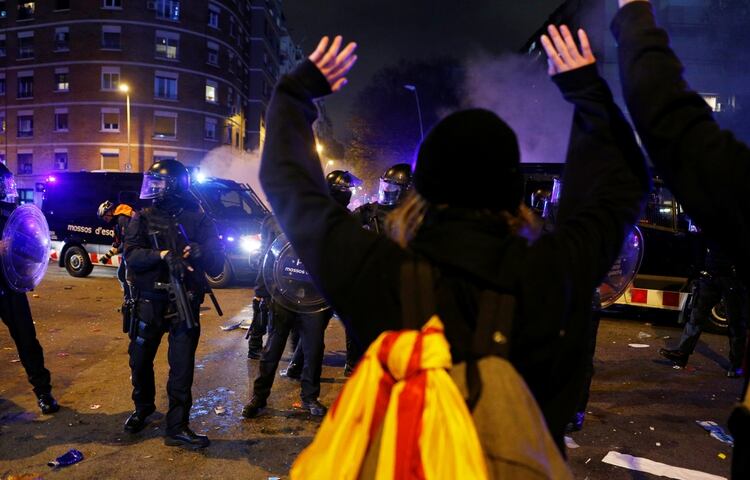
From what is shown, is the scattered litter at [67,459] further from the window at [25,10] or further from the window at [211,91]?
the window at [25,10]

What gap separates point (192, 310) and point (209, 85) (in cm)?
4062

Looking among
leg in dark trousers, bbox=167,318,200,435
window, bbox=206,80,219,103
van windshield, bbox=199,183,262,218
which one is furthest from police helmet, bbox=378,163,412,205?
window, bbox=206,80,219,103

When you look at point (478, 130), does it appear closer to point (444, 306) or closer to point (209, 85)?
point (444, 306)

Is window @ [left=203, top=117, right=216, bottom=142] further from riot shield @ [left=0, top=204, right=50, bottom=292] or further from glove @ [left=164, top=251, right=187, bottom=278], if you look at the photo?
glove @ [left=164, top=251, right=187, bottom=278]

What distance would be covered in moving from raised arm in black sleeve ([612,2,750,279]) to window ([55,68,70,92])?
4455cm

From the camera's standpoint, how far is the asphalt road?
3.73 meters

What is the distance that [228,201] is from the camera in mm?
11883

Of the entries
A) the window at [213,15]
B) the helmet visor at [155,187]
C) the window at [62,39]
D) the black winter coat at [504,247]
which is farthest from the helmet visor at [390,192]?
the window at [62,39]

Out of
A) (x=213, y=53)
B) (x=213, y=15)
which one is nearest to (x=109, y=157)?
(x=213, y=53)

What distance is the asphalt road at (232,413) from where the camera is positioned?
147 inches

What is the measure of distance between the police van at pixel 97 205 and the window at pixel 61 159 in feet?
94.2

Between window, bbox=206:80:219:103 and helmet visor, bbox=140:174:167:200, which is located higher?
window, bbox=206:80:219:103

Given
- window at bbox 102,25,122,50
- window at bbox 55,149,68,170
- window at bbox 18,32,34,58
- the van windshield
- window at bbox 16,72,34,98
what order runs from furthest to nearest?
window at bbox 18,32,34,58
window at bbox 16,72,34,98
window at bbox 55,149,68,170
window at bbox 102,25,122,50
the van windshield

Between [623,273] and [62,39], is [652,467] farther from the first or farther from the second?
[62,39]
